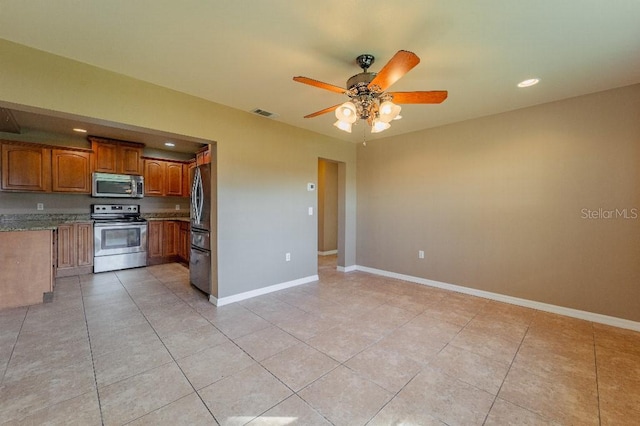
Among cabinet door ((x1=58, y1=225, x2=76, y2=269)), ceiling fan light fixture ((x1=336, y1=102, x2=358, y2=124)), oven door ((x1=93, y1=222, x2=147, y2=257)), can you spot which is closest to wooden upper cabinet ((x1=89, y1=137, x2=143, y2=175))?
oven door ((x1=93, y1=222, x2=147, y2=257))

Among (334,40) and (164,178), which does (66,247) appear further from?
(334,40)

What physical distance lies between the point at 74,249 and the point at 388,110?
550cm

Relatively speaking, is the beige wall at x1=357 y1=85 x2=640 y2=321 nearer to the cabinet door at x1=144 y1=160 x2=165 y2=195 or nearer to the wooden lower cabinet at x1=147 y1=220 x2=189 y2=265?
the wooden lower cabinet at x1=147 y1=220 x2=189 y2=265

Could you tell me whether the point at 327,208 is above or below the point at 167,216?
above

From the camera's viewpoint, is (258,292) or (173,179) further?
(173,179)

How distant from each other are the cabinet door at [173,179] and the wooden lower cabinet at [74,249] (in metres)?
1.51

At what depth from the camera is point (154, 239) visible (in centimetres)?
541

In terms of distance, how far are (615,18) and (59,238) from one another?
6.96 metres

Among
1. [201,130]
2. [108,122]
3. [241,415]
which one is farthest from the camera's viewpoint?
[201,130]

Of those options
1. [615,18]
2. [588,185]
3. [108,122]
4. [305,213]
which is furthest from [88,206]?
[588,185]

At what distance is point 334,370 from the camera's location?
A: 2.00 meters

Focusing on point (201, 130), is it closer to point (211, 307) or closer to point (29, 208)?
point (211, 307)

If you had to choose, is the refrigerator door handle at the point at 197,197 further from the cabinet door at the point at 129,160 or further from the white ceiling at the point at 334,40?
the cabinet door at the point at 129,160

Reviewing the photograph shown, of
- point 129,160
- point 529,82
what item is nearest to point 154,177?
point 129,160
